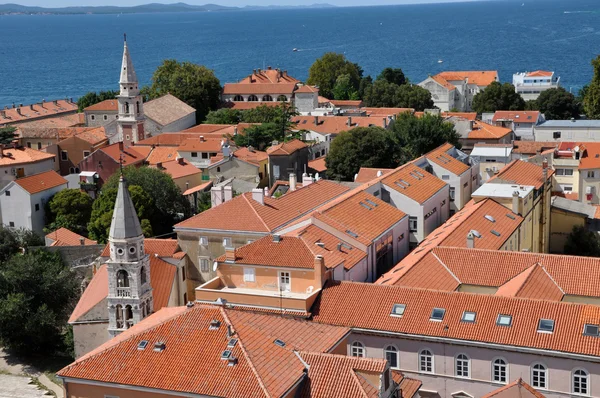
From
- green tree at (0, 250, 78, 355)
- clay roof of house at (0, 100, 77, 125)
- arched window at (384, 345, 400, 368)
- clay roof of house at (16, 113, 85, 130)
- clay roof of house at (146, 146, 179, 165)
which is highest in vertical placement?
clay roof of house at (0, 100, 77, 125)

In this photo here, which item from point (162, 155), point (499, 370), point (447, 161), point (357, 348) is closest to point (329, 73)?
point (162, 155)

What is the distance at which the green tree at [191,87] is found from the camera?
85750 millimetres

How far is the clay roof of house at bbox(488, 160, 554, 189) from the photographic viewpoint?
1807 inches

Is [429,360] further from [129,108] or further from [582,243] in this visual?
[129,108]

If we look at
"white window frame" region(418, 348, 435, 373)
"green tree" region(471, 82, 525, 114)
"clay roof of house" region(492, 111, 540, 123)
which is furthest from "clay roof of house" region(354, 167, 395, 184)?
"green tree" region(471, 82, 525, 114)

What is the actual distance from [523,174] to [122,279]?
75.6 feet

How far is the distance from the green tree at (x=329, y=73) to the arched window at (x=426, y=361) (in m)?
75.3

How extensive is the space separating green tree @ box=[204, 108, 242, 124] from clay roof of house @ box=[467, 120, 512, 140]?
22.0 meters

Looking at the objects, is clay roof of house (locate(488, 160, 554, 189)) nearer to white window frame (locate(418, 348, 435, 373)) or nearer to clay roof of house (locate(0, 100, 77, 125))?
white window frame (locate(418, 348, 435, 373))

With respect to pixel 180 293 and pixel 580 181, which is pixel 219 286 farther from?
pixel 580 181

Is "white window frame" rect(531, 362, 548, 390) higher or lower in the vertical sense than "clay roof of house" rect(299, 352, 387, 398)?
lower

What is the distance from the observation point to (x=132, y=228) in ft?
108

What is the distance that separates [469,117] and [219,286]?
153ft

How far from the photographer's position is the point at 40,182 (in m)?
52.6
